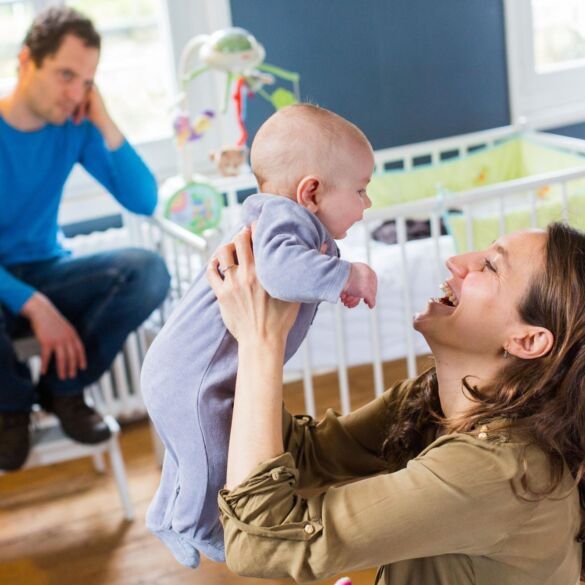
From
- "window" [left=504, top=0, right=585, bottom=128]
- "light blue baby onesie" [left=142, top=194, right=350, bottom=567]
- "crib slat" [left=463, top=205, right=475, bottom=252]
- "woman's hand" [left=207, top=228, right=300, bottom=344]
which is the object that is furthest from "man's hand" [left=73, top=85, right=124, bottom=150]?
"window" [left=504, top=0, right=585, bottom=128]

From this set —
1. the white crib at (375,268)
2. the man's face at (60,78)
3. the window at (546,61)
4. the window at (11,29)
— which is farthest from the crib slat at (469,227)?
the window at (11,29)

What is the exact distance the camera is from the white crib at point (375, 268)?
266 centimetres

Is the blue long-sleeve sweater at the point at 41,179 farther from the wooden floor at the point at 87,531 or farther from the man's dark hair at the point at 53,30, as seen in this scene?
the wooden floor at the point at 87,531

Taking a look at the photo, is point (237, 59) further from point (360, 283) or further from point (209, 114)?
point (360, 283)

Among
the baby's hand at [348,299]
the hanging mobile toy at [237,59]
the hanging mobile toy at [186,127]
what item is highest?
the hanging mobile toy at [237,59]

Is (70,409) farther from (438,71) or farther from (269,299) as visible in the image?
(438,71)

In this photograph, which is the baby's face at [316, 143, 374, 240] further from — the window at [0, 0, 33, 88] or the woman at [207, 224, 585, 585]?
the window at [0, 0, 33, 88]

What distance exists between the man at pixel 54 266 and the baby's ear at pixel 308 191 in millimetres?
1314

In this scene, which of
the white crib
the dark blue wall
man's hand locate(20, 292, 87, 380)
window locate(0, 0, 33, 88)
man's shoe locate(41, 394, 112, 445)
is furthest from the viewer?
the dark blue wall

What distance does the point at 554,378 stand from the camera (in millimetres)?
1197

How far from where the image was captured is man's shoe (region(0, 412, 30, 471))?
245 centimetres

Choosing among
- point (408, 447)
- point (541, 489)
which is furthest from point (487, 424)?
point (408, 447)

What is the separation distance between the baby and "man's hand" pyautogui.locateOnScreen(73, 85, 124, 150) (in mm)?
1407

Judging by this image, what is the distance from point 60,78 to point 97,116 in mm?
165
